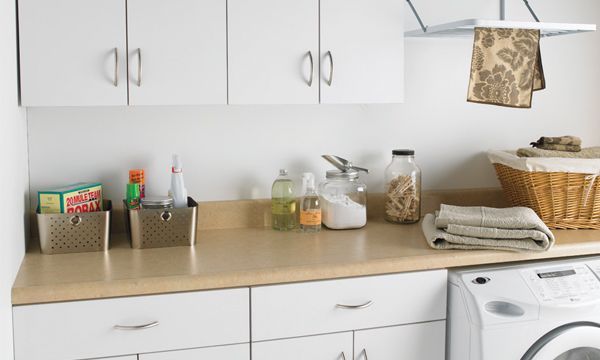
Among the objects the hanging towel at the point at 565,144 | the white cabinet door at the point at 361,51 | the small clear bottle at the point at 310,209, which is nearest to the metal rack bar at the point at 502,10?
the white cabinet door at the point at 361,51

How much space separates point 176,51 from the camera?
2293mm

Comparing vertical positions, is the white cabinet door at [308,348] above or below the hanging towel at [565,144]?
below

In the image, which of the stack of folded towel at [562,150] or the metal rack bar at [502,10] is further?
the metal rack bar at [502,10]

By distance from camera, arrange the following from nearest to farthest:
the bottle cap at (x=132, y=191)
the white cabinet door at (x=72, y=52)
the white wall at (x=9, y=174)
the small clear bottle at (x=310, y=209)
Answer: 1. the white wall at (x=9, y=174)
2. the white cabinet door at (x=72, y=52)
3. the bottle cap at (x=132, y=191)
4. the small clear bottle at (x=310, y=209)

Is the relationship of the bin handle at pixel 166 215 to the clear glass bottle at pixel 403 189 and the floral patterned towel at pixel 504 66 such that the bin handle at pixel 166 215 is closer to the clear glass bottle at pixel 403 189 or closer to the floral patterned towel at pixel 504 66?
the clear glass bottle at pixel 403 189

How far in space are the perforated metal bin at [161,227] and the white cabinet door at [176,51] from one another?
371 mm

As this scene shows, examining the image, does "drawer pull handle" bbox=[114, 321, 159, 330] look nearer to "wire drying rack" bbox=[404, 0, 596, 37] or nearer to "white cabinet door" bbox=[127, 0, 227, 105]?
"white cabinet door" bbox=[127, 0, 227, 105]

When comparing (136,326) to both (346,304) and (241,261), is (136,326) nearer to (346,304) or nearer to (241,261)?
(241,261)

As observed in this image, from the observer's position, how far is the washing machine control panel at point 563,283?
2248 millimetres

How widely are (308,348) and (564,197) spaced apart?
114 centimetres

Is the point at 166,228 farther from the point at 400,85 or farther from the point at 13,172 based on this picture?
the point at 400,85

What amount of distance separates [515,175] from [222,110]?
114cm

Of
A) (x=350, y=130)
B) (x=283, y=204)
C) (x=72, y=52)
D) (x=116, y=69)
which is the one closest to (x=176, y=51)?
(x=116, y=69)

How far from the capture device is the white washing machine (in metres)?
2.19
